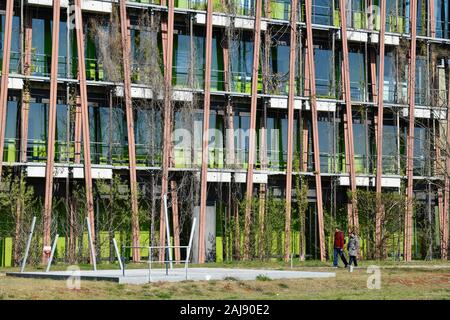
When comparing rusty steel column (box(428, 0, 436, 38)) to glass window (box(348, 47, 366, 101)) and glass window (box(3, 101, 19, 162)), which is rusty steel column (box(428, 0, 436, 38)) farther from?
glass window (box(3, 101, 19, 162))

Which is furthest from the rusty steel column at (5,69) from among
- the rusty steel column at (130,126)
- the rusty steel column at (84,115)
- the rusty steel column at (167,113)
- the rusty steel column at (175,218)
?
the rusty steel column at (175,218)

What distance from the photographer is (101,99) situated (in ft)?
159

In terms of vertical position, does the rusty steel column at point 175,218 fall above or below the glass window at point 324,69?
below

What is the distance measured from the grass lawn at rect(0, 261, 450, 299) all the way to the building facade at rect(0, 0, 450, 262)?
14619mm

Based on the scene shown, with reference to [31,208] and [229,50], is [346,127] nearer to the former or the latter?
[229,50]

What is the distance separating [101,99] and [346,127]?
12.6 m

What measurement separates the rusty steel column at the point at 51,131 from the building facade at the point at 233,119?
0.19 feet

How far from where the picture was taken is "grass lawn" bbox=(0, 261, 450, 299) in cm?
2638

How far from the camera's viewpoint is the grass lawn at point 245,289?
26375 millimetres

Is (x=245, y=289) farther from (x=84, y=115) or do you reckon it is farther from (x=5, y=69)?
(x=5, y=69)

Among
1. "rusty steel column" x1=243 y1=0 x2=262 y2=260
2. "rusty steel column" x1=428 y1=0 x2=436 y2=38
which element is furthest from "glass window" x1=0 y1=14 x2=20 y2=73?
"rusty steel column" x1=428 y1=0 x2=436 y2=38

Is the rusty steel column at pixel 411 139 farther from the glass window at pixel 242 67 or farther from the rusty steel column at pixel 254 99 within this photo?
the glass window at pixel 242 67
